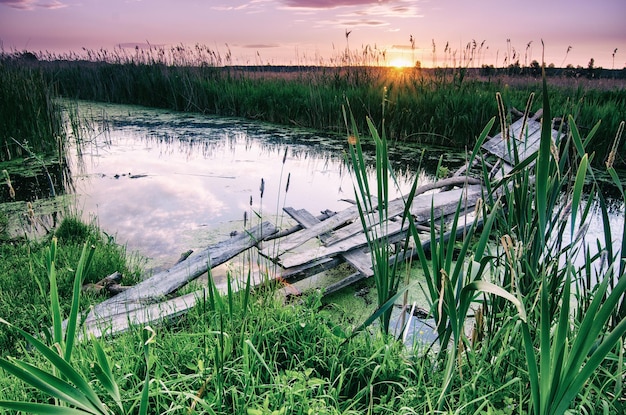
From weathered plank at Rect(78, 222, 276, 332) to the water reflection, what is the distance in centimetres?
28

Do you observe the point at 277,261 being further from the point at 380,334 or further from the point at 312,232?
the point at 380,334

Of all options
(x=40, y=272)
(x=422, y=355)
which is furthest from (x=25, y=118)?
(x=422, y=355)

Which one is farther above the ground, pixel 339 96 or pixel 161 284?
pixel 339 96

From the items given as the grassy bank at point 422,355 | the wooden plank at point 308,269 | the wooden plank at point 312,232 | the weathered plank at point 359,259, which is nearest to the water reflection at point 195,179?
the wooden plank at point 312,232

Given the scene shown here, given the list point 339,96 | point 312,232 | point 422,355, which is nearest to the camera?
point 422,355

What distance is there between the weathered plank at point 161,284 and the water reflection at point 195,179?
0.28 m

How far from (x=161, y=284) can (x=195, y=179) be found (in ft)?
8.58

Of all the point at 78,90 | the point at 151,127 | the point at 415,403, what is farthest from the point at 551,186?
the point at 78,90

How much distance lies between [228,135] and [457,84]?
3.95m

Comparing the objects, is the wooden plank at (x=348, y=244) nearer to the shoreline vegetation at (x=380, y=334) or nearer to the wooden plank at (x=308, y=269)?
the wooden plank at (x=308, y=269)

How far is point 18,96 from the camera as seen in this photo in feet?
17.4

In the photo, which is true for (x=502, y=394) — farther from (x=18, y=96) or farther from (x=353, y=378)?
(x=18, y=96)

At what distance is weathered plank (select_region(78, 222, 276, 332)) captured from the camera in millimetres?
2041

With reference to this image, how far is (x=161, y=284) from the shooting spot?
2.32 meters
